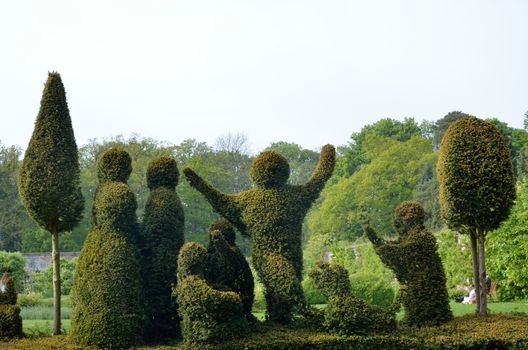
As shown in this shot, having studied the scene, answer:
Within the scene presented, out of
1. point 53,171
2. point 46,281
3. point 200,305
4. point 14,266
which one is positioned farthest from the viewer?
point 46,281

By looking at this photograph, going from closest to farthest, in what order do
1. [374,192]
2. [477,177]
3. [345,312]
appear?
[345,312], [477,177], [374,192]

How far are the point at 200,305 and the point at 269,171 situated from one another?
278 cm

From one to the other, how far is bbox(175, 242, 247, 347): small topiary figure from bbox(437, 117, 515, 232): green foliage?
375 centimetres

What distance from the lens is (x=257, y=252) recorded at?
9.67 metres

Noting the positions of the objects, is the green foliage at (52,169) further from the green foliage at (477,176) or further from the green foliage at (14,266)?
the green foliage at (14,266)

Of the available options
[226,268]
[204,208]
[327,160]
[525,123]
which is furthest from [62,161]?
[525,123]

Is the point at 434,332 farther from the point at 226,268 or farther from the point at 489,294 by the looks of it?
the point at 489,294

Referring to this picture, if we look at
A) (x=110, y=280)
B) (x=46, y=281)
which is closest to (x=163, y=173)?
(x=110, y=280)

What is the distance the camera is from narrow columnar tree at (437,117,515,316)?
9.20 metres

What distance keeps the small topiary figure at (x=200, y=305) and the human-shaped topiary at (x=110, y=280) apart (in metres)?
0.79

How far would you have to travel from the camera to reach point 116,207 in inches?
345

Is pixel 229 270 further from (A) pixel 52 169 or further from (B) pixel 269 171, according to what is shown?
(A) pixel 52 169

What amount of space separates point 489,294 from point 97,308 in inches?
560

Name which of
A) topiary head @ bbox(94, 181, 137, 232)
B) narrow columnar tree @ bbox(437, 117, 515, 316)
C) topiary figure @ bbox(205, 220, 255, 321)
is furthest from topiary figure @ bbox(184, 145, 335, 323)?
narrow columnar tree @ bbox(437, 117, 515, 316)
